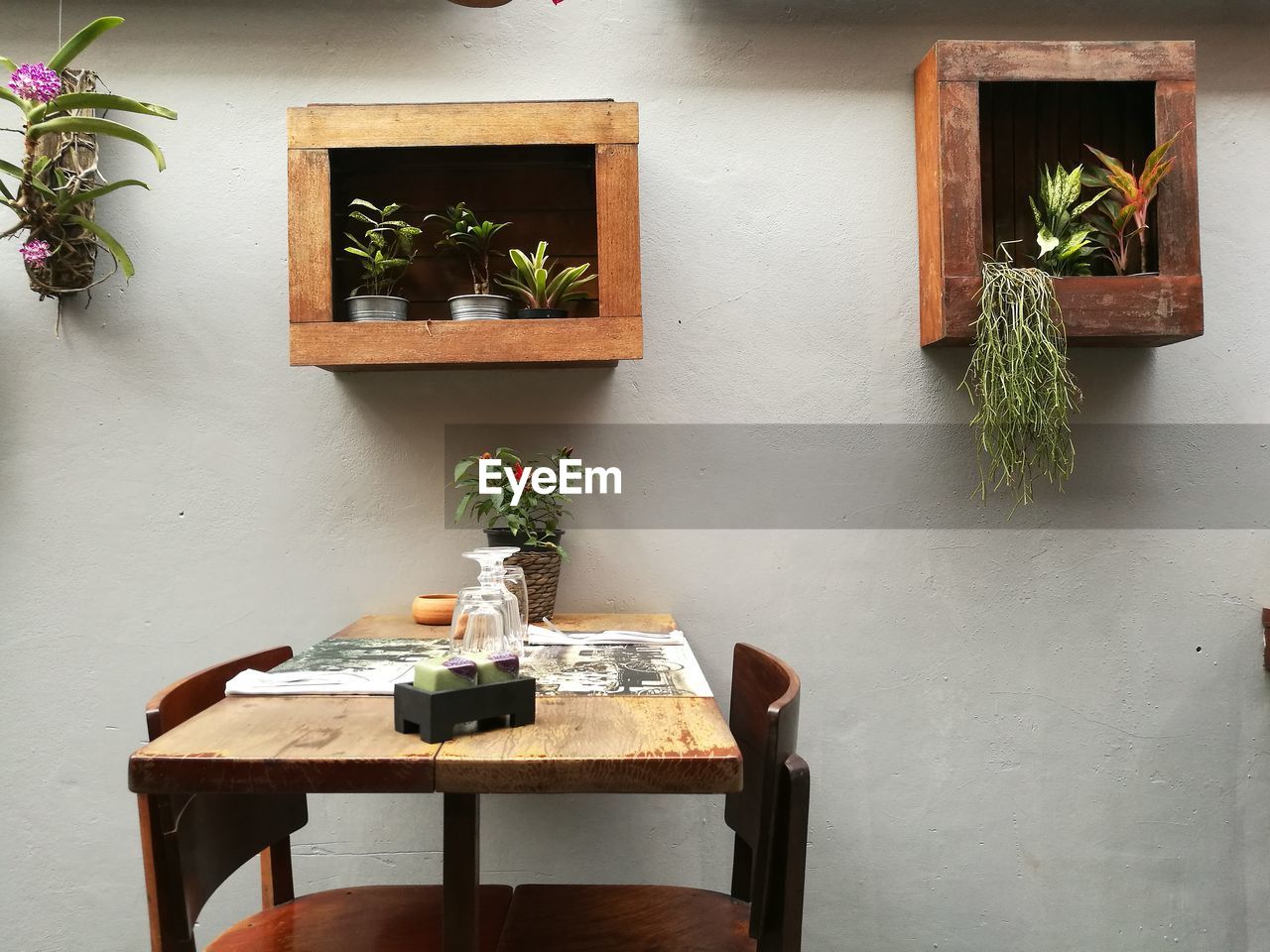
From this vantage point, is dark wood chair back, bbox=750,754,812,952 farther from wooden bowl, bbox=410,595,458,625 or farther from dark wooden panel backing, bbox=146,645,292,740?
wooden bowl, bbox=410,595,458,625

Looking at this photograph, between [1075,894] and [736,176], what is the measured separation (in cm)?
185

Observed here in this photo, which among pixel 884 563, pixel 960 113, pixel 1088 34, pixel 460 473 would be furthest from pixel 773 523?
pixel 1088 34

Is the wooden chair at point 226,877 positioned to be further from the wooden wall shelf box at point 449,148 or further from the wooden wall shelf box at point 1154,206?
the wooden wall shelf box at point 1154,206

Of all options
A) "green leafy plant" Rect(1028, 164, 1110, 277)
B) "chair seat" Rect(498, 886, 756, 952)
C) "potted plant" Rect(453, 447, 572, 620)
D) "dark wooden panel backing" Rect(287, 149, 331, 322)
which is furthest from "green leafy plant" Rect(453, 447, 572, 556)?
"green leafy plant" Rect(1028, 164, 1110, 277)

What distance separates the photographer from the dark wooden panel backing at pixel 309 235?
72.0 inches

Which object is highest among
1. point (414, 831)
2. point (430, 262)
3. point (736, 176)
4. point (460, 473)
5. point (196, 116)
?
point (196, 116)

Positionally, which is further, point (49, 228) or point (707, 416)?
point (707, 416)

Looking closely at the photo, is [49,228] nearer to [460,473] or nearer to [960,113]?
[460,473]

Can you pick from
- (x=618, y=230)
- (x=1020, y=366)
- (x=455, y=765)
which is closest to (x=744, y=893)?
(x=455, y=765)

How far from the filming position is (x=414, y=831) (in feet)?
6.97

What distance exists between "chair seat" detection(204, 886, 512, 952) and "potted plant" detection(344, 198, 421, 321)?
3.53 ft

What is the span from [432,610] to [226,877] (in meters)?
0.74

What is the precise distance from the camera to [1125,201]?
1957mm

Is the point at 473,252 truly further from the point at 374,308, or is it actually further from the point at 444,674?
the point at 444,674
